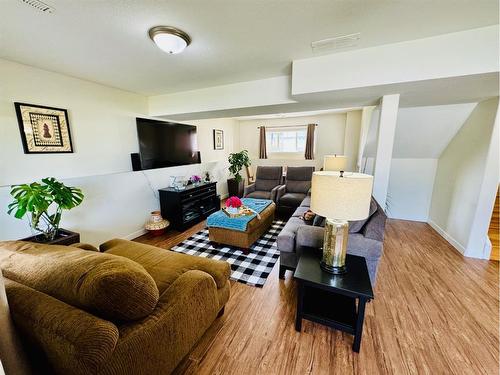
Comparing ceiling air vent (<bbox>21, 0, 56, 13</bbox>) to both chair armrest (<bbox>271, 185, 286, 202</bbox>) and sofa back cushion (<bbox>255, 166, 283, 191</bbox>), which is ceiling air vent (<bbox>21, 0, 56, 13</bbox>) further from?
sofa back cushion (<bbox>255, 166, 283, 191</bbox>)

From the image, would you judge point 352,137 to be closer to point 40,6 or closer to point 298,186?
point 298,186

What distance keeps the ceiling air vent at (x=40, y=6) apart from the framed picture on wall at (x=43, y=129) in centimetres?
128

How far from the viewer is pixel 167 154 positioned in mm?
3523

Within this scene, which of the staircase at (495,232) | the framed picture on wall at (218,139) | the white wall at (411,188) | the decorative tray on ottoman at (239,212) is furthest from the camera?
the framed picture on wall at (218,139)

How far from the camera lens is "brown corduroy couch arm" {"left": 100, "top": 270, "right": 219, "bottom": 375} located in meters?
0.87

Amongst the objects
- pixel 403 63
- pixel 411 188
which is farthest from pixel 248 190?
pixel 403 63

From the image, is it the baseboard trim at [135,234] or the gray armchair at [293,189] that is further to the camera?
the gray armchair at [293,189]

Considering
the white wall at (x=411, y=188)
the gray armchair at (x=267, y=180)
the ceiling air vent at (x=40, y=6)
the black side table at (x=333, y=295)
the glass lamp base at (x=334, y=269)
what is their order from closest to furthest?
the ceiling air vent at (x=40, y=6), the black side table at (x=333, y=295), the glass lamp base at (x=334, y=269), the white wall at (x=411, y=188), the gray armchair at (x=267, y=180)

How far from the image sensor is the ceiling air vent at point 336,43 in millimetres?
1646

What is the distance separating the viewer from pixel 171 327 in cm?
108

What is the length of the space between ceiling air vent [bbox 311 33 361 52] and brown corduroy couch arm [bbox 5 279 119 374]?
2.35m

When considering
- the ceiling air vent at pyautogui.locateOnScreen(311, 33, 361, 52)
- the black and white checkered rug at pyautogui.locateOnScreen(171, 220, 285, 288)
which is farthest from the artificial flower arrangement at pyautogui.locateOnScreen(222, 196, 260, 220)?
the ceiling air vent at pyautogui.locateOnScreen(311, 33, 361, 52)

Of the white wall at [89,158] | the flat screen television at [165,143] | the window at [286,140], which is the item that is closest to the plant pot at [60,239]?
the white wall at [89,158]

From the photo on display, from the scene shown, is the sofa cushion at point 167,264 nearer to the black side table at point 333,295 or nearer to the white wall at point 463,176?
the black side table at point 333,295
